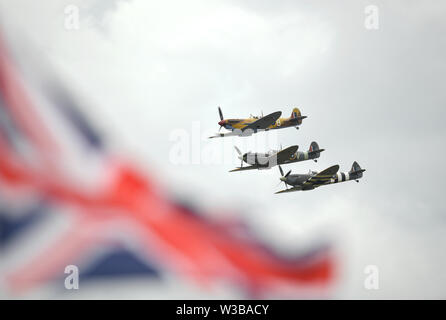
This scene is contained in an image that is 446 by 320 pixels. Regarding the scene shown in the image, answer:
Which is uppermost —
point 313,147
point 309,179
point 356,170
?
point 313,147

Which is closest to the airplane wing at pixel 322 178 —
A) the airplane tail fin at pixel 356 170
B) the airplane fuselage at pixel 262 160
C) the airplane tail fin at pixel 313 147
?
the airplane fuselage at pixel 262 160

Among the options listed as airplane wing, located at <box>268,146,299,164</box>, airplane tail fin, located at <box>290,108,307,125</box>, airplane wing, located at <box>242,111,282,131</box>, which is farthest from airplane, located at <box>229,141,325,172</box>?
airplane tail fin, located at <box>290,108,307,125</box>

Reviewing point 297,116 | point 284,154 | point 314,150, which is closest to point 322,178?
point 284,154

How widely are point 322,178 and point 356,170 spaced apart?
609cm

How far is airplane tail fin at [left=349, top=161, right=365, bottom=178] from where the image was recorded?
283 feet

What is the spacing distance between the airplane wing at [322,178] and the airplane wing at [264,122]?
771 cm

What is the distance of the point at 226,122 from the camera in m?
83.5

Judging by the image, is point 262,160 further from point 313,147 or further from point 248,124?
point 313,147

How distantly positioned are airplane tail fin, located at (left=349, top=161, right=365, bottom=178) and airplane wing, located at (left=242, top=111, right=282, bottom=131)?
10.8 meters

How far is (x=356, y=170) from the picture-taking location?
8644 centimetres
